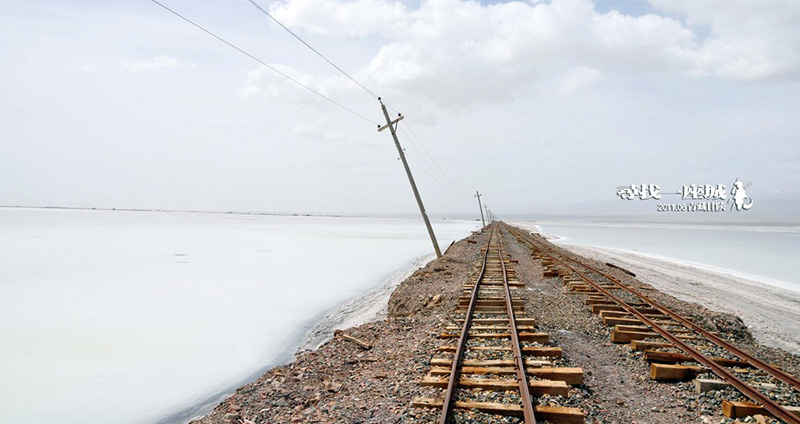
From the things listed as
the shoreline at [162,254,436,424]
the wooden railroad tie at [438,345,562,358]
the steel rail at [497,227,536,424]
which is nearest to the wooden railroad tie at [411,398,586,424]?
the steel rail at [497,227,536,424]

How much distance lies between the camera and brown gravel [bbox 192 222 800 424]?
231 inches

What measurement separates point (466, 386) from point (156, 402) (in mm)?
7209

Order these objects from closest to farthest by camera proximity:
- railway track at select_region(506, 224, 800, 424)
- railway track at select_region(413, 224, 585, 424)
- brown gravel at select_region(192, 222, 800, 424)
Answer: railway track at select_region(413, 224, 585, 424) < railway track at select_region(506, 224, 800, 424) < brown gravel at select_region(192, 222, 800, 424)

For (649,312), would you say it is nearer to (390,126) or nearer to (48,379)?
(48,379)

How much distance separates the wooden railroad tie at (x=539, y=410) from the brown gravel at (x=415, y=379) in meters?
0.46

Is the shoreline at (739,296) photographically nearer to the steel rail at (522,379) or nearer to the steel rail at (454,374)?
the steel rail at (522,379)

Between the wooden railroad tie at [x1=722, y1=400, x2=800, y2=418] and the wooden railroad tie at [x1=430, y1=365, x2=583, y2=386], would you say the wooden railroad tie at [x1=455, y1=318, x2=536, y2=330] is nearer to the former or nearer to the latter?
the wooden railroad tie at [x1=430, y1=365, x2=583, y2=386]

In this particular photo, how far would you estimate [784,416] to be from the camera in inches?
211

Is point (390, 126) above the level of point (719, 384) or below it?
above

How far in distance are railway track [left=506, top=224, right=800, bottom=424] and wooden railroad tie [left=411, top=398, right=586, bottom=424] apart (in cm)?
213

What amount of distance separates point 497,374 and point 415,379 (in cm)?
120

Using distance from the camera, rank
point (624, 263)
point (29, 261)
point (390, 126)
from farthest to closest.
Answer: point (624, 263)
point (29, 261)
point (390, 126)

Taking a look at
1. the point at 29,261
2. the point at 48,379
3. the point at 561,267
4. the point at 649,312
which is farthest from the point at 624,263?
the point at 29,261

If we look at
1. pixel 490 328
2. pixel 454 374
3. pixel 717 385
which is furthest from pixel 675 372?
pixel 454 374
